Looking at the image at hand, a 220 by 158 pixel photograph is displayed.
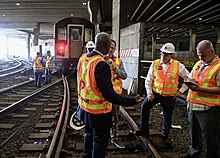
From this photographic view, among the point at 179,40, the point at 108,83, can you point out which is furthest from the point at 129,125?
the point at 179,40

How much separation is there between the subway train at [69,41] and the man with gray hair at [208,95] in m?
13.5

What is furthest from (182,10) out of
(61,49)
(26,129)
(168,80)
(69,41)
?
(26,129)

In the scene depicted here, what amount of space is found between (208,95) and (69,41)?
1382 cm

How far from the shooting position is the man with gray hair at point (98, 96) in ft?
9.87

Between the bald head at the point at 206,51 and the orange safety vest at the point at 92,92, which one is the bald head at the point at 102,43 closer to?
the orange safety vest at the point at 92,92

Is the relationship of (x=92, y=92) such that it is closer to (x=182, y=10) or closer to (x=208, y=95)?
(x=208, y=95)

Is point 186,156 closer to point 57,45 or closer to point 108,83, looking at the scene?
point 108,83

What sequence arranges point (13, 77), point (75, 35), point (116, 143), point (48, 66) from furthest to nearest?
1. point (13, 77)
2. point (75, 35)
3. point (48, 66)
4. point (116, 143)

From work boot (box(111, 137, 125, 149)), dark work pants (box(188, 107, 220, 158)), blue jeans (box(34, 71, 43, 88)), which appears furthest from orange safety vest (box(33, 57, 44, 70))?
dark work pants (box(188, 107, 220, 158))

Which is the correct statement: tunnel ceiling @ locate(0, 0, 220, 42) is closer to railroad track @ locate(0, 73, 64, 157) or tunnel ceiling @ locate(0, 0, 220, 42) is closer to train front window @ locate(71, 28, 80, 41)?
train front window @ locate(71, 28, 80, 41)

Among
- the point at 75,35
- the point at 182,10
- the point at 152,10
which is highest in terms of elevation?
the point at 152,10

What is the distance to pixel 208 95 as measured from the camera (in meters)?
3.57

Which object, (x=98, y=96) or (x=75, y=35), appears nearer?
(x=98, y=96)

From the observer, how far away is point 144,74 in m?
10.2
